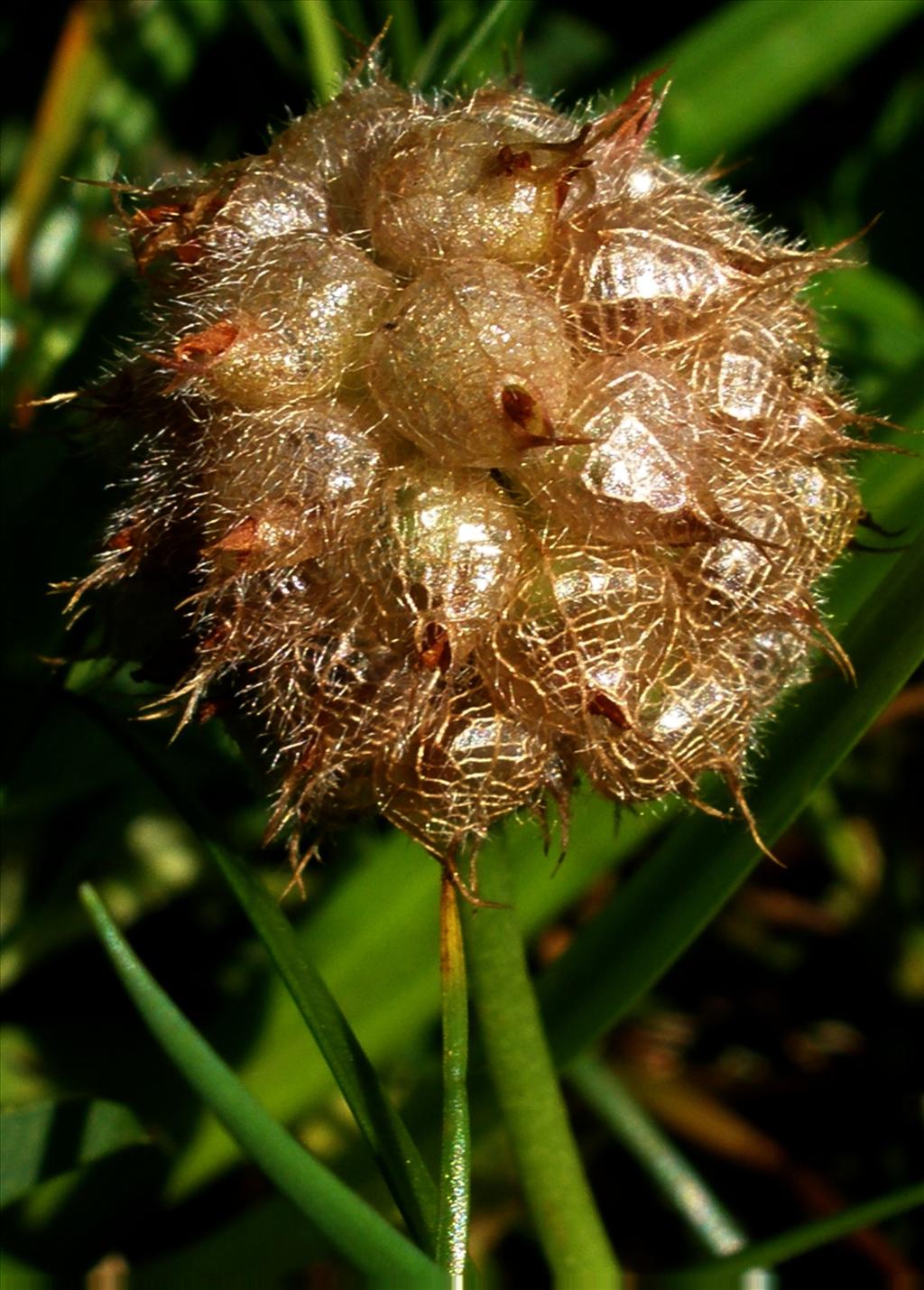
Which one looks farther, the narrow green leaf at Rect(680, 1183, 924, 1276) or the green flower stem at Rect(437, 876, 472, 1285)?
the narrow green leaf at Rect(680, 1183, 924, 1276)

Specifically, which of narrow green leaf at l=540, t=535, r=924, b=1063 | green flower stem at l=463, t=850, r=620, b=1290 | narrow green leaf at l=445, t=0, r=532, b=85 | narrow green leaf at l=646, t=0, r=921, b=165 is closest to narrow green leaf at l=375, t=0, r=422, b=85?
narrow green leaf at l=445, t=0, r=532, b=85

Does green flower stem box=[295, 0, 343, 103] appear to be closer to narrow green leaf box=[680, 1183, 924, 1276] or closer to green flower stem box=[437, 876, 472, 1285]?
green flower stem box=[437, 876, 472, 1285]

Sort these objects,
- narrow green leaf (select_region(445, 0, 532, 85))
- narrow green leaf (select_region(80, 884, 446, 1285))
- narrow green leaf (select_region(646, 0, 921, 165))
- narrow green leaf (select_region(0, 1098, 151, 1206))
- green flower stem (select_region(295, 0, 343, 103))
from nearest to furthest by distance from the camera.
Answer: narrow green leaf (select_region(80, 884, 446, 1285)) → narrow green leaf (select_region(0, 1098, 151, 1206)) → narrow green leaf (select_region(445, 0, 532, 85)) → green flower stem (select_region(295, 0, 343, 103)) → narrow green leaf (select_region(646, 0, 921, 165))

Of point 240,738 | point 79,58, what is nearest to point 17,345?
point 79,58

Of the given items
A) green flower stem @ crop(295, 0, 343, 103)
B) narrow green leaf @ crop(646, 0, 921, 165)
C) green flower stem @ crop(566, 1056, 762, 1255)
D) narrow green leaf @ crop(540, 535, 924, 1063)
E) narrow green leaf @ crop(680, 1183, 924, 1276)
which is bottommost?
green flower stem @ crop(566, 1056, 762, 1255)

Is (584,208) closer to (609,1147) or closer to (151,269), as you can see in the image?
(151,269)

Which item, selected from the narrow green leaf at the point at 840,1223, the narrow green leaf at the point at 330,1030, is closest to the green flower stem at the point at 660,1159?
the narrow green leaf at the point at 840,1223
